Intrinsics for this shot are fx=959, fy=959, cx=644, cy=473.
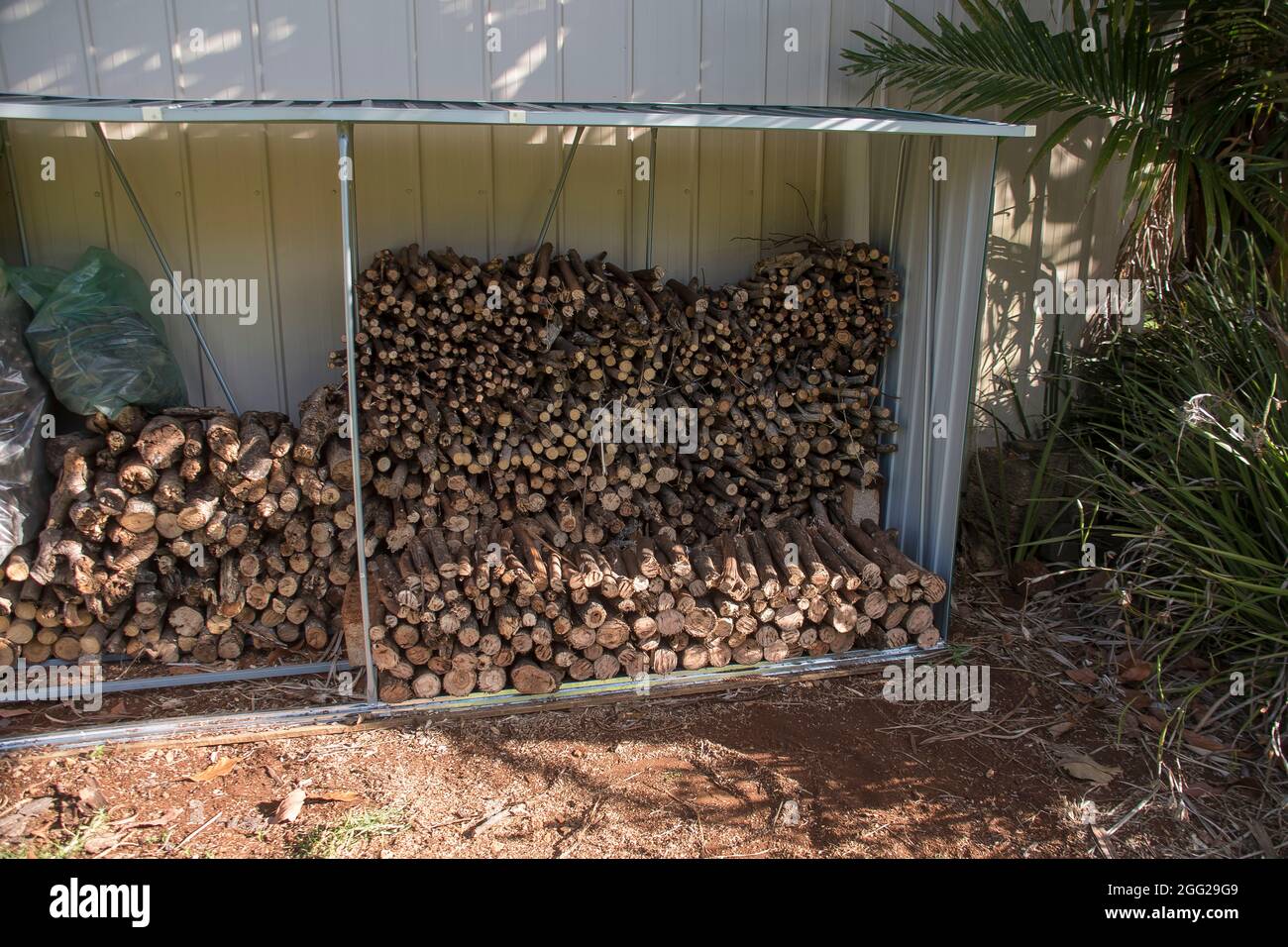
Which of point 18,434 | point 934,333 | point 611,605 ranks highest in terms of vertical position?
point 934,333

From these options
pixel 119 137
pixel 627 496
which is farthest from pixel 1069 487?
pixel 119 137

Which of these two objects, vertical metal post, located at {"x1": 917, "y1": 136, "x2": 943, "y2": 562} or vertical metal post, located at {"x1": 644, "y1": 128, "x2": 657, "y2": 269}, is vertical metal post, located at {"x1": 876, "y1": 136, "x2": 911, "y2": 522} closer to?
vertical metal post, located at {"x1": 917, "y1": 136, "x2": 943, "y2": 562}

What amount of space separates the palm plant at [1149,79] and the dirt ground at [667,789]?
2.54 meters

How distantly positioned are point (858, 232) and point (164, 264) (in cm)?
354

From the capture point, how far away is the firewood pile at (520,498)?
420cm

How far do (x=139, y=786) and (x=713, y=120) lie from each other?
3351 mm

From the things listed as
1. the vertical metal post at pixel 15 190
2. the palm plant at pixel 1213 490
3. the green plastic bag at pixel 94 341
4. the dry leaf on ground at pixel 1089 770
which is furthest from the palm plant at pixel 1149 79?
the vertical metal post at pixel 15 190

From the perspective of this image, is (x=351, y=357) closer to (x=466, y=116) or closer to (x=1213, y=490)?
(x=466, y=116)

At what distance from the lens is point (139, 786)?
360cm

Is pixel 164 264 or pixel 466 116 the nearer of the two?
pixel 466 116

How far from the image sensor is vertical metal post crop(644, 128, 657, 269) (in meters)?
5.08

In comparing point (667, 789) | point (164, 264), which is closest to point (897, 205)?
point (667, 789)

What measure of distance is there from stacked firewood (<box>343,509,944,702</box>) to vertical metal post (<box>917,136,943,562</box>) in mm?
262

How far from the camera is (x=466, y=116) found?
351 cm
